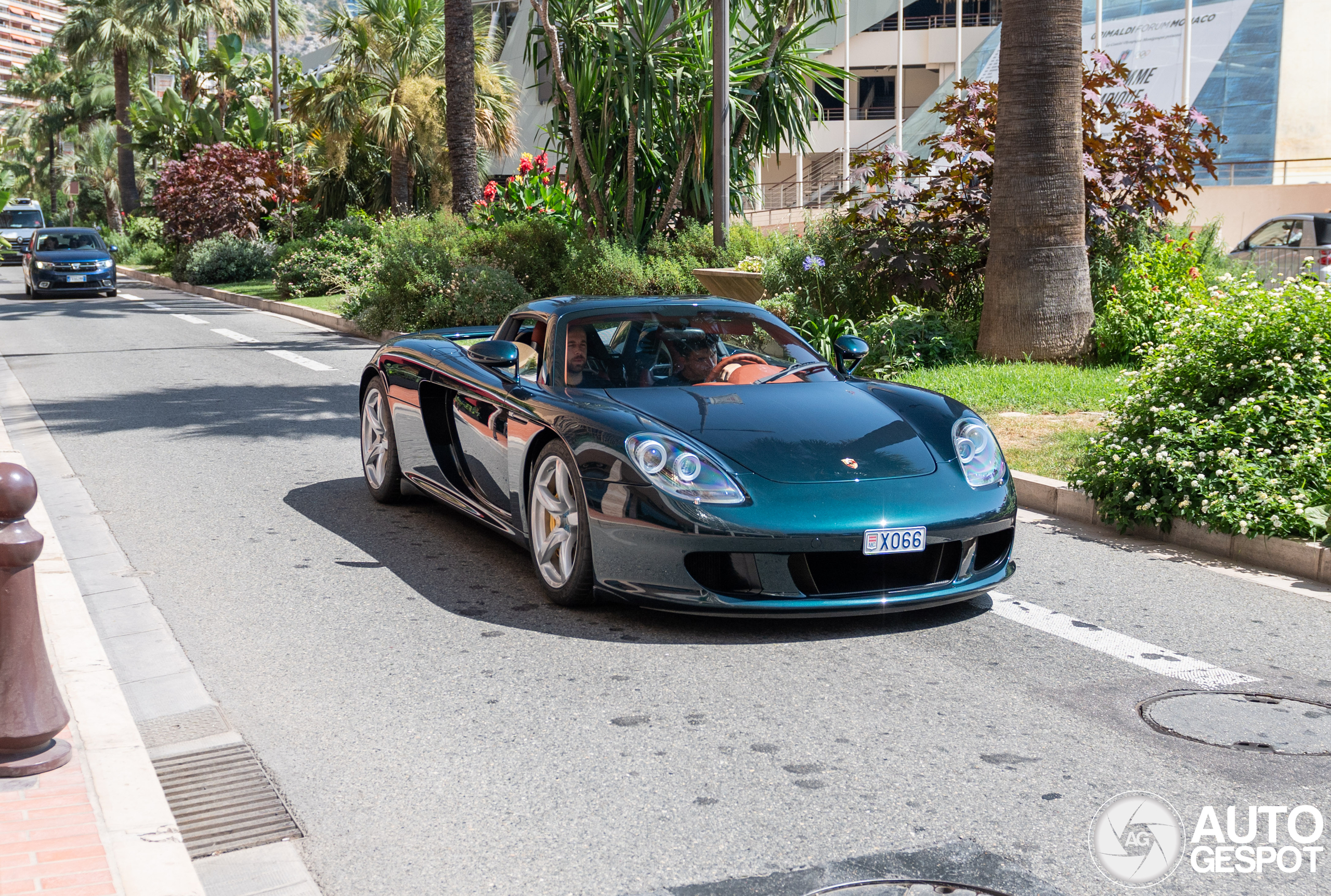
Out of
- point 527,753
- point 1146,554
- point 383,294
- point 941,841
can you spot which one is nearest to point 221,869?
point 527,753

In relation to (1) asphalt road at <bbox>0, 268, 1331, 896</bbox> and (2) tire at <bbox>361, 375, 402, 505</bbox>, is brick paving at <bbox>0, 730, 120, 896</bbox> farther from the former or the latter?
(2) tire at <bbox>361, 375, 402, 505</bbox>

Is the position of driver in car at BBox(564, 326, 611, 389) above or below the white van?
below

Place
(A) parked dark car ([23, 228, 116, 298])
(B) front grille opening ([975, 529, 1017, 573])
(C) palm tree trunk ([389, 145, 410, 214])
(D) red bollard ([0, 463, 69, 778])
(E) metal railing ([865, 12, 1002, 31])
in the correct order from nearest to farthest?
1. (D) red bollard ([0, 463, 69, 778])
2. (B) front grille opening ([975, 529, 1017, 573])
3. (A) parked dark car ([23, 228, 116, 298])
4. (C) palm tree trunk ([389, 145, 410, 214])
5. (E) metal railing ([865, 12, 1002, 31])

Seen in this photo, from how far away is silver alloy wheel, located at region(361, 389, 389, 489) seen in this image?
24.8 feet

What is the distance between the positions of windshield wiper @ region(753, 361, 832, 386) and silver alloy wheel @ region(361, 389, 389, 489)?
2.36 m

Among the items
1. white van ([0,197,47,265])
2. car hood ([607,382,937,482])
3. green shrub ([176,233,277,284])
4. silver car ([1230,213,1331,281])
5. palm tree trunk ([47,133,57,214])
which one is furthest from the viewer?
palm tree trunk ([47,133,57,214])

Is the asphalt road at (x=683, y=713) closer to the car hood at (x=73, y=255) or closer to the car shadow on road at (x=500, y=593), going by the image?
the car shadow on road at (x=500, y=593)

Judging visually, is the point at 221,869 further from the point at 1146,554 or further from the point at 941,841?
the point at 1146,554

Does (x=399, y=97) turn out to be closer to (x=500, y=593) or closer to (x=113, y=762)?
(x=500, y=593)

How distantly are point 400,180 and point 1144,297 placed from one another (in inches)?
881

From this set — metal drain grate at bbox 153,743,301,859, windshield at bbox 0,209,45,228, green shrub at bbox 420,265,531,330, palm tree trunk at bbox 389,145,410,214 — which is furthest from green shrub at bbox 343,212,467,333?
windshield at bbox 0,209,45,228

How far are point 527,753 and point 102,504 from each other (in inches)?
190

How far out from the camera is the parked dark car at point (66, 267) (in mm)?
27938

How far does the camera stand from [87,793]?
3.60m
